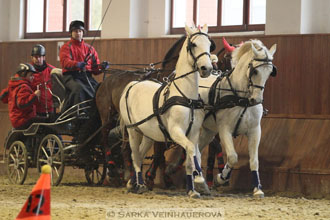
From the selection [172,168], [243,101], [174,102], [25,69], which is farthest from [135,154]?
[25,69]

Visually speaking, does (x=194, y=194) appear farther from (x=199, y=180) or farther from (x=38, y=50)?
(x=38, y=50)

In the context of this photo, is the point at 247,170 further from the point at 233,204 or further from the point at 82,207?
the point at 82,207

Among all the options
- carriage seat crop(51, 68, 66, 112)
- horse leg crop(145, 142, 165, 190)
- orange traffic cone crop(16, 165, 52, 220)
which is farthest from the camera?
carriage seat crop(51, 68, 66, 112)

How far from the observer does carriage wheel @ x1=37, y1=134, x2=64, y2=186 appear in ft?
30.8

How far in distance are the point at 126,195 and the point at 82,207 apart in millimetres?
1424

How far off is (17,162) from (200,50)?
378cm

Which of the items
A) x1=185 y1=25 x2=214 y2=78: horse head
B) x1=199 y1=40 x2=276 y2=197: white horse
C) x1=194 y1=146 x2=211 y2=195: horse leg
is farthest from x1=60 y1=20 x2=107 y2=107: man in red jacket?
x1=194 y1=146 x2=211 y2=195: horse leg

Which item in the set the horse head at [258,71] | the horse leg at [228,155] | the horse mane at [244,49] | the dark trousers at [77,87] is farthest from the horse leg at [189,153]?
the dark trousers at [77,87]

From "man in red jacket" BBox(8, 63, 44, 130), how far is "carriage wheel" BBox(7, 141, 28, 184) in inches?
11.9

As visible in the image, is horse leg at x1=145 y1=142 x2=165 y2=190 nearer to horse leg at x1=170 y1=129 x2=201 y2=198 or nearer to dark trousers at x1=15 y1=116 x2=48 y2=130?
horse leg at x1=170 y1=129 x2=201 y2=198

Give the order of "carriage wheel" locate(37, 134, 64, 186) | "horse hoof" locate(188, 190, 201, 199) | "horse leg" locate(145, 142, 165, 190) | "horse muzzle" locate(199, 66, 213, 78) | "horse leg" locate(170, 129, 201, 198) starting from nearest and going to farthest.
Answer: "horse muzzle" locate(199, 66, 213, 78), "horse leg" locate(170, 129, 201, 198), "horse hoof" locate(188, 190, 201, 199), "horse leg" locate(145, 142, 165, 190), "carriage wheel" locate(37, 134, 64, 186)

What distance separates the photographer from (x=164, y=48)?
11188mm

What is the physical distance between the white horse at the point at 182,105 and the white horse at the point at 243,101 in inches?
16.6

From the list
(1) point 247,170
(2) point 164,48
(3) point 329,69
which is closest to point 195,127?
(1) point 247,170
